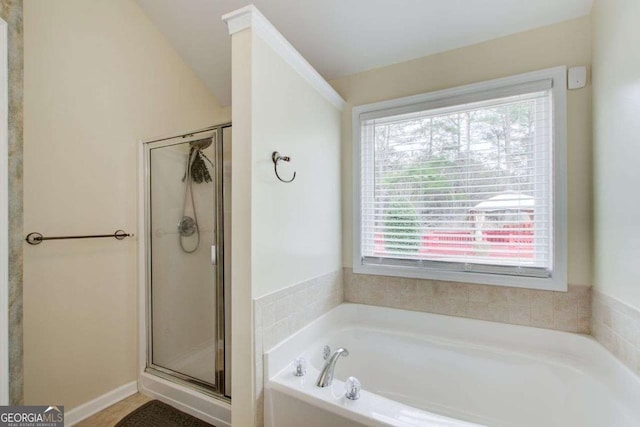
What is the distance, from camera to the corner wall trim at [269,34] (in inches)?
52.9

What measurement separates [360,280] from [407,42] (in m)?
1.76

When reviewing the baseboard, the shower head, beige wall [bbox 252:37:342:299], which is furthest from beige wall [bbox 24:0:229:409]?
beige wall [bbox 252:37:342:299]

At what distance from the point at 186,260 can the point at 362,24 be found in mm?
2057

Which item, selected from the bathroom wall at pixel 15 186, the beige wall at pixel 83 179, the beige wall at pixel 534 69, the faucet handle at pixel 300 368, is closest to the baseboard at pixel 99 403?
the beige wall at pixel 83 179

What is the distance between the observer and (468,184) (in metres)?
1.96

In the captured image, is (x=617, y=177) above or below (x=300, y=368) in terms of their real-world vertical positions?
above

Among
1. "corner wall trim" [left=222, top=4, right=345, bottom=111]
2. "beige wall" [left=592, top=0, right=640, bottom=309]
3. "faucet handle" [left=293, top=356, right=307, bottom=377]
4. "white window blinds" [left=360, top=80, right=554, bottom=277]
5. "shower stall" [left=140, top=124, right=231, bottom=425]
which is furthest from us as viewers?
"shower stall" [left=140, top=124, right=231, bottom=425]

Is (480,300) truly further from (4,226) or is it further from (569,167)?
(4,226)

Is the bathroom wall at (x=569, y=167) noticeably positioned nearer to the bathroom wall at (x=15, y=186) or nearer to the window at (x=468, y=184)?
the window at (x=468, y=184)

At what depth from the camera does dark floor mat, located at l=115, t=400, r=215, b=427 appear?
1.81m

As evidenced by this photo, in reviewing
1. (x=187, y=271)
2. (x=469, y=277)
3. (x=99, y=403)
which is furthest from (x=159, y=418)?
(x=469, y=277)

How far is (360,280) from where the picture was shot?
231 cm

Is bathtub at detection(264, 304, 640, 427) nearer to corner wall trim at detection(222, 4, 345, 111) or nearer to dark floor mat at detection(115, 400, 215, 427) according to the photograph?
dark floor mat at detection(115, 400, 215, 427)

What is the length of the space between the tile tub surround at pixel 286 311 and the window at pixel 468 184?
397 millimetres
